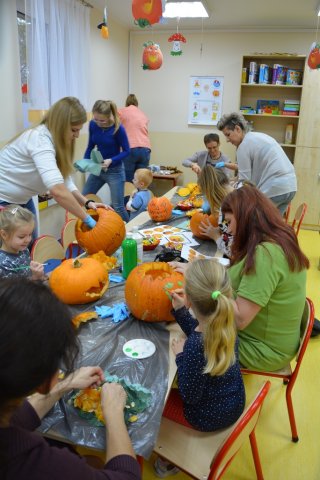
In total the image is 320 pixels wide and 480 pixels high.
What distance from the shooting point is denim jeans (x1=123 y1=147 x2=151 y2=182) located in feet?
17.2

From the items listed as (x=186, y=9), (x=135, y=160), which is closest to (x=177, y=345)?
(x=135, y=160)

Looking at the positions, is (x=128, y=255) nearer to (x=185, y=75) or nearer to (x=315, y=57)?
(x=315, y=57)

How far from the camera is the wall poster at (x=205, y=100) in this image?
598 centimetres

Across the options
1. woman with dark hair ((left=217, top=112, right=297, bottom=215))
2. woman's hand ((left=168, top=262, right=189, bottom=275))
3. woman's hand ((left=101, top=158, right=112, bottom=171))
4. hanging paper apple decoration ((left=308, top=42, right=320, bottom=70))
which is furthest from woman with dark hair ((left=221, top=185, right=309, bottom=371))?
hanging paper apple decoration ((left=308, top=42, right=320, bottom=70))

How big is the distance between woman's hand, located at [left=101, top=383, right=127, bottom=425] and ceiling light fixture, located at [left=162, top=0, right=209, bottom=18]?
4.31 metres

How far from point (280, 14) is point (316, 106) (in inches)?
50.5

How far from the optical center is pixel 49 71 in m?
3.79

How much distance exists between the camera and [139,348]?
140 cm

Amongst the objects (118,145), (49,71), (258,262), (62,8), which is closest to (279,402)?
(258,262)

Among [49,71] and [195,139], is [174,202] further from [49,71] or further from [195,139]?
[195,139]

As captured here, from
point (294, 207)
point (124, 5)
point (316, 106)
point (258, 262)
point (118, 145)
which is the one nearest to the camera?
point (258, 262)

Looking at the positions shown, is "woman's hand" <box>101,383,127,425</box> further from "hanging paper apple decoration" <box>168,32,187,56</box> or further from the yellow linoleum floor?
"hanging paper apple decoration" <box>168,32,187,56</box>

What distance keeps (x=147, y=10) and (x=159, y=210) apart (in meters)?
1.38

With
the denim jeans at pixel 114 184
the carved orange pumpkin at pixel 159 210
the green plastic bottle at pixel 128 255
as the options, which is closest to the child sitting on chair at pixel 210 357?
the green plastic bottle at pixel 128 255
